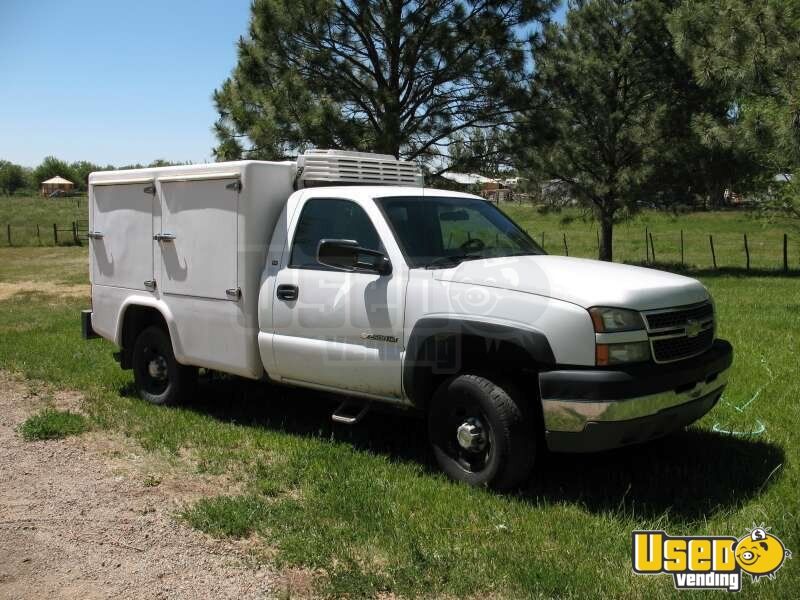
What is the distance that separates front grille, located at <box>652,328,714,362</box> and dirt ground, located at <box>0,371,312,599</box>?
94.6 inches

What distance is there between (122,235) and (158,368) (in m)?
1.30

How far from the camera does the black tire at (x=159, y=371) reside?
7.04 metres

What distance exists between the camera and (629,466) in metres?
5.36

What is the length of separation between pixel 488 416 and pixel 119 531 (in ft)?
7.48

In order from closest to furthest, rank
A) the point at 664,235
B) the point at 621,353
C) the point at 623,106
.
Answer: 1. the point at 621,353
2. the point at 623,106
3. the point at 664,235

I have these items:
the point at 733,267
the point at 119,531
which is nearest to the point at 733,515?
the point at 119,531

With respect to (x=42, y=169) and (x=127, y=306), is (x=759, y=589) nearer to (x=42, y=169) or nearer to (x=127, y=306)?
(x=127, y=306)

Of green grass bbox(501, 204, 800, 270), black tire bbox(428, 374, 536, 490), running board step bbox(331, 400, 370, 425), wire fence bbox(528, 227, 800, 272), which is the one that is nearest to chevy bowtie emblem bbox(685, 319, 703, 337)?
black tire bbox(428, 374, 536, 490)

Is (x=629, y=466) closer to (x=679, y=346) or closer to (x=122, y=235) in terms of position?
(x=679, y=346)

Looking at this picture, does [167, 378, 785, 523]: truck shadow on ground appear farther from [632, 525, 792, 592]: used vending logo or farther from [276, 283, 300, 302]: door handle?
[276, 283, 300, 302]: door handle

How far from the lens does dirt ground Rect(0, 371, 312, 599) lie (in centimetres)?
378

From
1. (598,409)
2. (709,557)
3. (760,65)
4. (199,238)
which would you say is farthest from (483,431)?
(760,65)

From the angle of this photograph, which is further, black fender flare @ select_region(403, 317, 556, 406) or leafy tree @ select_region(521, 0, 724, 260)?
leafy tree @ select_region(521, 0, 724, 260)

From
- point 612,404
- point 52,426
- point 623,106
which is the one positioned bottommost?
point 52,426
